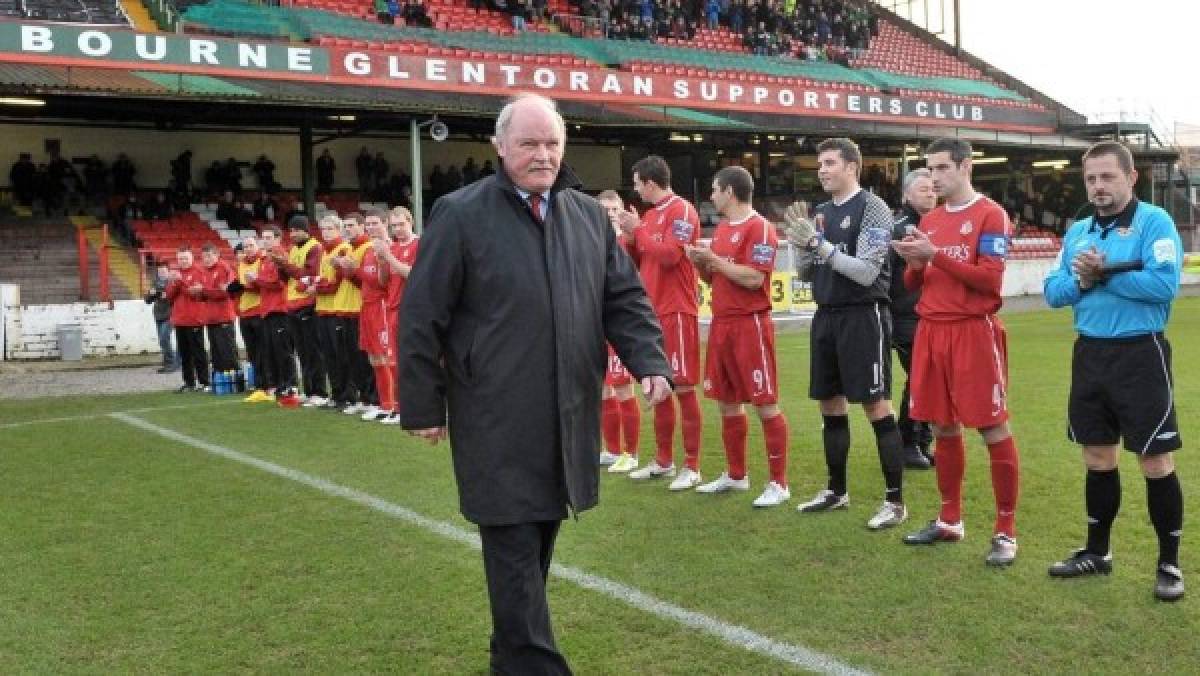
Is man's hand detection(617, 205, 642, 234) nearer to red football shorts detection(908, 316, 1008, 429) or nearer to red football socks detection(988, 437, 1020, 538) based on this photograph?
red football shorts detection(908, 316, 1008, 429)

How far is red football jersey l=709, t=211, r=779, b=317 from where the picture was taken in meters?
6.43

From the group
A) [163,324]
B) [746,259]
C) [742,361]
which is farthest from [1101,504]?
[163,324]

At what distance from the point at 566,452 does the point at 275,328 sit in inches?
382

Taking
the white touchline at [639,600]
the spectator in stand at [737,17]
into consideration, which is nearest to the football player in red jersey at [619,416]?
the white touchline at [639,600]

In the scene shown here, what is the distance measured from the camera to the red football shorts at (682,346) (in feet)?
23.5

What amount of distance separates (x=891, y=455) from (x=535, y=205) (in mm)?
3316

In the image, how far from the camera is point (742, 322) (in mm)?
6512

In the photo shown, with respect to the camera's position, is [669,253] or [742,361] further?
[669,253]

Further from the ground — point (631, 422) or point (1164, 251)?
point (1164, 251)

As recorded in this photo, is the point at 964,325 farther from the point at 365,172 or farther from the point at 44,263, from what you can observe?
the point at 365,172

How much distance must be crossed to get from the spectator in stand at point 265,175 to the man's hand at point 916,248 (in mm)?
22639

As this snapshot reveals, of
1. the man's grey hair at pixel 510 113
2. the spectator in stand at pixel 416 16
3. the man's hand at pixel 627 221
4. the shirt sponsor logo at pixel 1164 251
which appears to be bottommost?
the shirt sponsor logo at pixel 1164 251

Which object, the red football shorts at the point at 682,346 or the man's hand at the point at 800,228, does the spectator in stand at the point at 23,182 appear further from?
the man's hand at the point at 800,228

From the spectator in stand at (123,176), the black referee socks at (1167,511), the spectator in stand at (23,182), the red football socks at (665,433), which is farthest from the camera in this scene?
the spectator in stand at (123,176)
